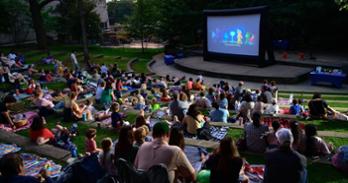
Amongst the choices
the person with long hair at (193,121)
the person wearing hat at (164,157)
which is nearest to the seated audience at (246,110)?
the person with long hair at (193,121)

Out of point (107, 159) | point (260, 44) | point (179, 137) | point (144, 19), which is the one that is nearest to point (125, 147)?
point (107, 159)

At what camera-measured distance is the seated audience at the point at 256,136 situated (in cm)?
739

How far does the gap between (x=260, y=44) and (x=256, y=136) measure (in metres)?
17.3

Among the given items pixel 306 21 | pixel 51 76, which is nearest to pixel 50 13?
pixel 51 76

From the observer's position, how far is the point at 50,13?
46469 mm

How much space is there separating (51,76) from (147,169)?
1678 cm

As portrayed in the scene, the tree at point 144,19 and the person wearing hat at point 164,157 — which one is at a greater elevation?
the tree at point 144,19

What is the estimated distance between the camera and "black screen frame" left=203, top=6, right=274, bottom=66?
920 inches

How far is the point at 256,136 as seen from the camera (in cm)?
741

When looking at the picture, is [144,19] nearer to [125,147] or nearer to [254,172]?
[254,172]

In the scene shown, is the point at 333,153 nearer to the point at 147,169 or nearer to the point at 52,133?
the point at 147,169

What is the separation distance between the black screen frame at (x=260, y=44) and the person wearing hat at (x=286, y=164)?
1966 centimetres

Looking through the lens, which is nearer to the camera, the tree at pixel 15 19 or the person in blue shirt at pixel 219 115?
the person in blue shirt at pixel 219 115

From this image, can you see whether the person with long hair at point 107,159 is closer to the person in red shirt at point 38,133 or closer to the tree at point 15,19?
the person in red shirt at point 38,133
